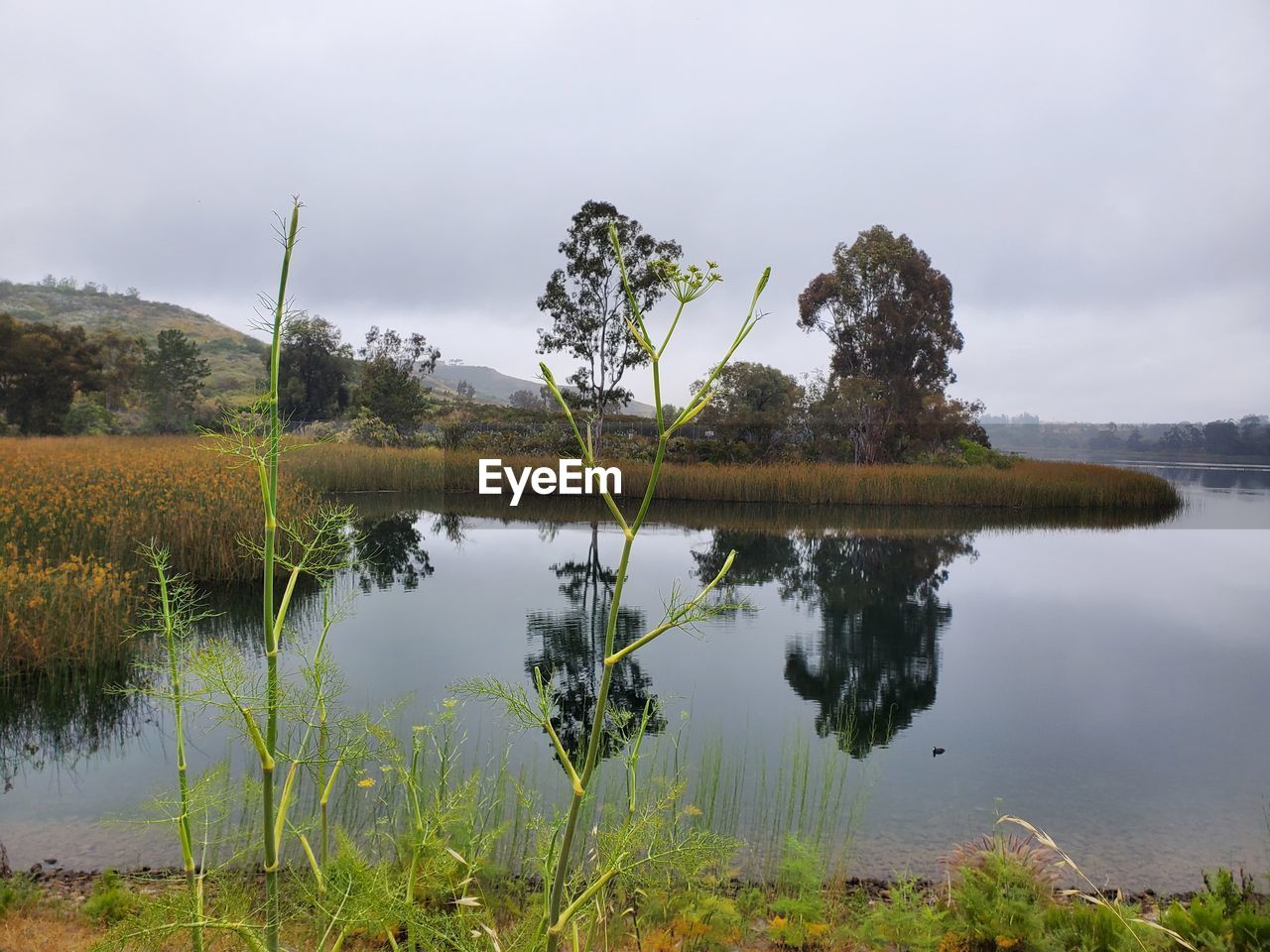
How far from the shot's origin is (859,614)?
25.8ft

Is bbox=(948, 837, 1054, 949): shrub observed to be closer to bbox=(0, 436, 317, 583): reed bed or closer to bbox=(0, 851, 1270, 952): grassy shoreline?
bbox=(0, 851, 1270, 952): grassy shoreline

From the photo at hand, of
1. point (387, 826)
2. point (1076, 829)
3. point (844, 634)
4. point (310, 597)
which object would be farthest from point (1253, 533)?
point (387, 826)

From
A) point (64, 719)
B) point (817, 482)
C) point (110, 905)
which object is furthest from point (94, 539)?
point (817, 482)

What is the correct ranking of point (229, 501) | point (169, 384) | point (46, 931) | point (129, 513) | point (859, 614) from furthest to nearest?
point (169, 384), point (229, 501), point (859, 614), point (129, 513), point (46, 931)

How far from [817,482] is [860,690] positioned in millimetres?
11955

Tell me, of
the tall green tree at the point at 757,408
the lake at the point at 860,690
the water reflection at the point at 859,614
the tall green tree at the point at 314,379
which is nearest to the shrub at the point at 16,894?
the lake at the point at 860,690

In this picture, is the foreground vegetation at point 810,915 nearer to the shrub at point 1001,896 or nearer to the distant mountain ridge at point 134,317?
the shrub at point 1001,896

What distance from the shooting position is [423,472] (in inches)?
720

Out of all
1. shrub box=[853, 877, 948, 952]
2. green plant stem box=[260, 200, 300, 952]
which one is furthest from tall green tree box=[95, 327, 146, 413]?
green plant stem box=[260, 200, 300, 952]

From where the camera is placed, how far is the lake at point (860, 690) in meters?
3.55

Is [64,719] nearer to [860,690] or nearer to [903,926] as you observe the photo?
[903,926]

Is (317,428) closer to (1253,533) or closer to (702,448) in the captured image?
(702,448)

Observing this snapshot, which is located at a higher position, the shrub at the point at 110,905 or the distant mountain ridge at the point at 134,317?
the distant mountain ridge at the point at 134,317

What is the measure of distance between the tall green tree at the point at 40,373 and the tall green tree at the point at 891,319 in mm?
24716
